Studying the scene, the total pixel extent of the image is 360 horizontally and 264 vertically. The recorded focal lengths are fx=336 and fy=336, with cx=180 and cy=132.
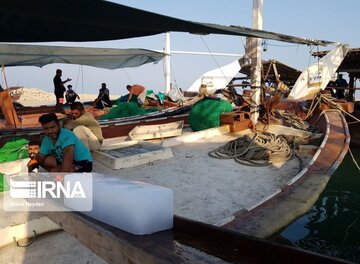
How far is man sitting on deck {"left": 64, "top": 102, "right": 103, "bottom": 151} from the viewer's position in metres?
5.14

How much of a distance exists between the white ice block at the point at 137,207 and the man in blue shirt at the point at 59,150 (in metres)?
1.75

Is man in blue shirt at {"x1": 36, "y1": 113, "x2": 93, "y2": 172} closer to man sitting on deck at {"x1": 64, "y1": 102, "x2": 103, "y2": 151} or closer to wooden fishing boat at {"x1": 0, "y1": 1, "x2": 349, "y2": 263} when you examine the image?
wooden fishing boat at {"x1": 0, "y1": 1, "x2": 349, "y2": 263}

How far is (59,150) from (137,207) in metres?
2.29

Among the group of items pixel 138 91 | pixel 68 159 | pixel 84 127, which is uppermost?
pixel 138 91

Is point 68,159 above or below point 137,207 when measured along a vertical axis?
below

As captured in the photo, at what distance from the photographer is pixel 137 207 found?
170cm

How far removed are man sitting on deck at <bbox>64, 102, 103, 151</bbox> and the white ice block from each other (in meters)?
3.35

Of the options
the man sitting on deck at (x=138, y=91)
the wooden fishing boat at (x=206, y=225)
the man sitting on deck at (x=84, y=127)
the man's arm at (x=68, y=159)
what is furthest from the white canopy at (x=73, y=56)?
the man's arm at (x=68, y=159)

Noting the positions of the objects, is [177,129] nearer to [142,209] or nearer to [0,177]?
[0,177]

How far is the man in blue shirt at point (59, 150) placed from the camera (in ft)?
11.7

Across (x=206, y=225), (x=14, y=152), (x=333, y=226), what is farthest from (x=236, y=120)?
(x=206, y=225)

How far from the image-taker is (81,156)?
384 centimetres

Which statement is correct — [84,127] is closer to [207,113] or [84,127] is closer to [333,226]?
[207,113]

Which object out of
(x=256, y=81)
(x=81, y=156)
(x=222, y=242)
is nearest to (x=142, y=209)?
(x=222, y=242)
